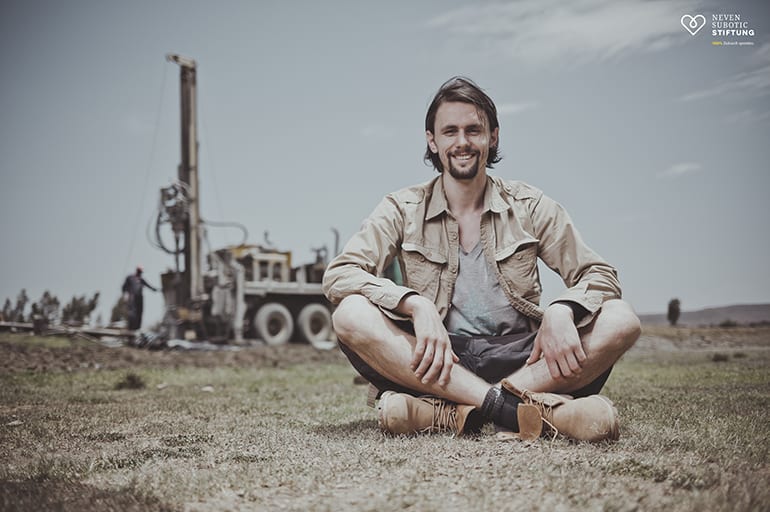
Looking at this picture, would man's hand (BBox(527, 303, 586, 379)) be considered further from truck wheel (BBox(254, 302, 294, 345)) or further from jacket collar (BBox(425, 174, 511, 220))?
truck wheel (BBox(254, 302, 294, 345))

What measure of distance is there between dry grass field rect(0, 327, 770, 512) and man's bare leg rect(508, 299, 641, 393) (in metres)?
0.26

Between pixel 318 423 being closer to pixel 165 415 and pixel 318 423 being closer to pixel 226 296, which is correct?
pixel 165 415

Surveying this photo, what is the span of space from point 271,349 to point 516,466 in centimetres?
966

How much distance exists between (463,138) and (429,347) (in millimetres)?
933

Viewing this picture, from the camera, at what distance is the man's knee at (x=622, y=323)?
2.60m

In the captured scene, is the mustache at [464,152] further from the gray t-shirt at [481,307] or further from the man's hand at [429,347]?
the man's hand at [429,347]

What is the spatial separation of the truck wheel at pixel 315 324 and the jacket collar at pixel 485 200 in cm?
1100

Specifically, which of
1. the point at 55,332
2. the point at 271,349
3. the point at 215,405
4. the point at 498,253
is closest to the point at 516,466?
the point at 498,253

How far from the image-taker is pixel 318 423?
3283 millimetres

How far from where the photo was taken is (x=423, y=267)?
296 cm

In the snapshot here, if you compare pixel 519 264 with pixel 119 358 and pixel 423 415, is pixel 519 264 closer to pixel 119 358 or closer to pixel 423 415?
pixel 423 415

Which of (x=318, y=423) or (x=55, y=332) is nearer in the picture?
(x=318, y=423)

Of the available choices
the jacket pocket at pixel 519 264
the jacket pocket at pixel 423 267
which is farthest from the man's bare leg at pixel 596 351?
the jacket pocket at pixel 423 267

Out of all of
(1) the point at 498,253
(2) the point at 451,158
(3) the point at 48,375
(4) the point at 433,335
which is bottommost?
(3) the point at 48,375
